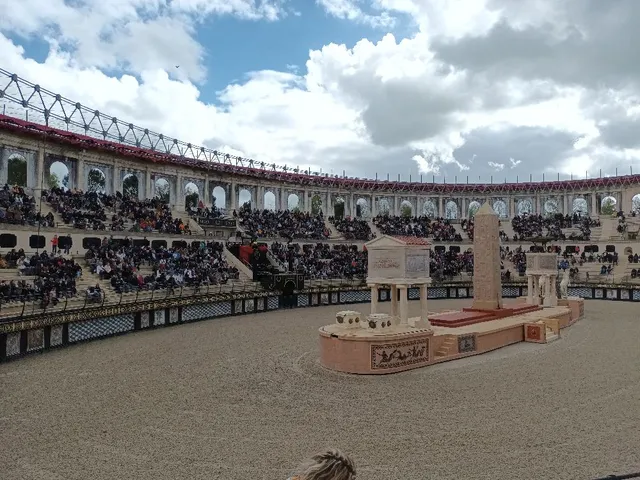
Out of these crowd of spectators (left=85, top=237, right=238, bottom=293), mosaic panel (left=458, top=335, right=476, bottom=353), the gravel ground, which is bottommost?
A: the gravel ground

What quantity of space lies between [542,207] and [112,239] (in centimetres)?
5396

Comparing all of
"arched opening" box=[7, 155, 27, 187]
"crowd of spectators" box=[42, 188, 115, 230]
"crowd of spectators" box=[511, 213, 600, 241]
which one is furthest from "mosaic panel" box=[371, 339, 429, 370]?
"arched opening" box=[7, 155, 27, 187]

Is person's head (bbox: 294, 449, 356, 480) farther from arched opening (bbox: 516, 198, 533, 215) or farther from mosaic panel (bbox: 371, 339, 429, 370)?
arched opening (bbox: 516, 198, 533, 215)

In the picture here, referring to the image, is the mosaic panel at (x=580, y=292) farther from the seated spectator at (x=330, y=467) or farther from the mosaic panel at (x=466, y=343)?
the seated spectator at (x=330, y=467)

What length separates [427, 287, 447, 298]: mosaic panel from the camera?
148 feet

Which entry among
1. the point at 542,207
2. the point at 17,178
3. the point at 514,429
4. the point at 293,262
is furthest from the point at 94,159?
the point at 542,207

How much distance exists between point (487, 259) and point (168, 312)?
17013 millimetres

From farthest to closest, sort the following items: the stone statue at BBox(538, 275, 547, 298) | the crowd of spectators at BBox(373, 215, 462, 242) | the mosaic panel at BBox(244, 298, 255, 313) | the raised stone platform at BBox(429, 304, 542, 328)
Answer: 1. the crowd of spectators at BBox(373, 215, 462, 242)
2. the mosaic panel at BBox(244, 298, 255, 313)
3. the stone statue at BBox(538, 275, 547, 298)
4. the raised stone platform at BBox(429, 304, 542, 328)

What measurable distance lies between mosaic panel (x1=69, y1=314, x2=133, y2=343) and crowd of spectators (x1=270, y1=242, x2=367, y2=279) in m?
19.8

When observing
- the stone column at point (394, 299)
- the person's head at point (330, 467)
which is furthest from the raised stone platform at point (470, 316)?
the person's head at point (330, 467)

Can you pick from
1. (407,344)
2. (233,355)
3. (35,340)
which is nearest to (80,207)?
(35,340)

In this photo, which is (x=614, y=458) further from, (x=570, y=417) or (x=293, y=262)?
(x=293, y=262)

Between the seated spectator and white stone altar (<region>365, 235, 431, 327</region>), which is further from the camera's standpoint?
white stone altar (<region>365, 235, 431, 327</region>)

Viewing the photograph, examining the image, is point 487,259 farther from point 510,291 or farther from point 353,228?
point 353,228
